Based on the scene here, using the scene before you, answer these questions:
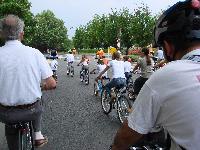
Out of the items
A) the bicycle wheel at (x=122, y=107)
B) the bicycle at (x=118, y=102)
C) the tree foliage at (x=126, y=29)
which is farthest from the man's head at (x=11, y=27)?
the tree foliage at (x=126, y=29)

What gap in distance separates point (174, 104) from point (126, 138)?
265mm

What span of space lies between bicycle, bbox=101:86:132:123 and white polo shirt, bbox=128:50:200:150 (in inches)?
298

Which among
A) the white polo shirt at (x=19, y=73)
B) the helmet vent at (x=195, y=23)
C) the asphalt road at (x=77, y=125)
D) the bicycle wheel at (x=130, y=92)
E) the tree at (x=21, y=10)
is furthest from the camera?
the tree at (x=21, y=10)

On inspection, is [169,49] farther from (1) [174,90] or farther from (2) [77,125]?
(2) [77,125]

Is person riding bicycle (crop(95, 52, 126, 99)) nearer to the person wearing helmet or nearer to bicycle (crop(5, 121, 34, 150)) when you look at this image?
bicycle (crop(5, 121, 34, 150))

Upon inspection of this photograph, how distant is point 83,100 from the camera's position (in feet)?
49.3

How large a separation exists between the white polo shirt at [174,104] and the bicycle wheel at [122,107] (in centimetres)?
778

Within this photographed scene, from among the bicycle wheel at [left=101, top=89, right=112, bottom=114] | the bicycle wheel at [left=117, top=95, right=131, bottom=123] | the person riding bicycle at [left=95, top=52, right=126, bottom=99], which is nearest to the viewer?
the bicycle wheel at [left=117, top=95, right=131, bottom=123]

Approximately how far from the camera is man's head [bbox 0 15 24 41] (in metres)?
4.31

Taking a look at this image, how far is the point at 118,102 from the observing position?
10.1 m

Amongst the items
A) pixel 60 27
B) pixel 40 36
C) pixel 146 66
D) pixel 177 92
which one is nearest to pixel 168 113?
pixel 177 92

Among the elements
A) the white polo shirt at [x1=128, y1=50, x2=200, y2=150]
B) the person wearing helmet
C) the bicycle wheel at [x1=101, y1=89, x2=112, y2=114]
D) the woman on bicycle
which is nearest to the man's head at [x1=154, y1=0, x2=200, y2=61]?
the person wearing helmet

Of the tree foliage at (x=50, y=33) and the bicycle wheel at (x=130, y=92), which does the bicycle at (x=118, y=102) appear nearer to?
the bicycle wheel at (x=130, y=92)

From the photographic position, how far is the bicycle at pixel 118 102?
387 inches
